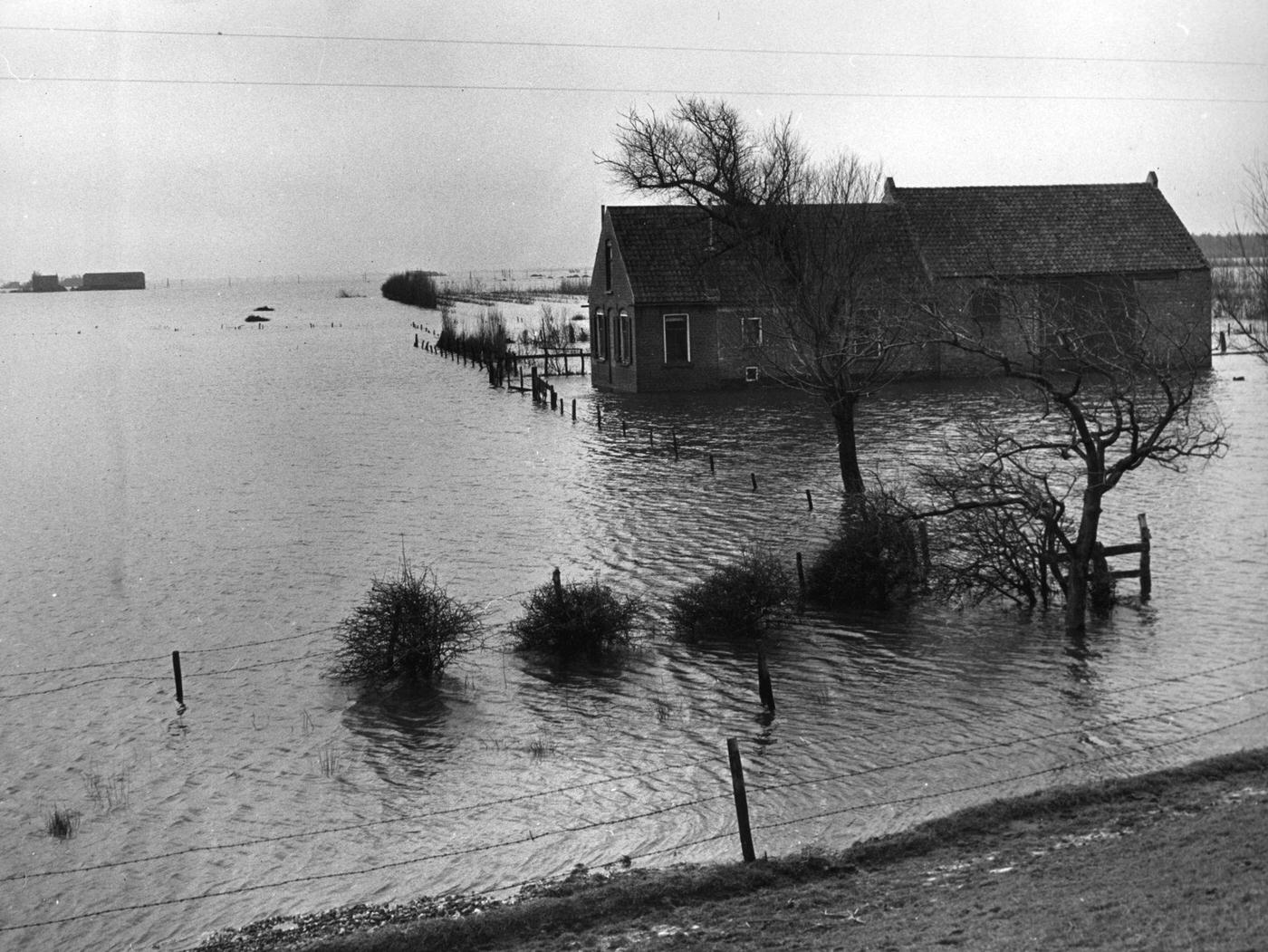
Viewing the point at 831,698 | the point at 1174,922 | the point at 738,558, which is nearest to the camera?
the point at 1174,922

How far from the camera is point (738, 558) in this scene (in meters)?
20.0

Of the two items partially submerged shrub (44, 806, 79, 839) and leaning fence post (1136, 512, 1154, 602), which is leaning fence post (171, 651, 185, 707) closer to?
partially submerged shrub (44, 806, 79, 839)

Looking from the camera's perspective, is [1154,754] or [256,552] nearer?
[1154,754]

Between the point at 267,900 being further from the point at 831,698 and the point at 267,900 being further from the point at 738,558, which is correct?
the point at 738,558

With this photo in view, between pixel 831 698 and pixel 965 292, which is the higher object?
pixel 965 292

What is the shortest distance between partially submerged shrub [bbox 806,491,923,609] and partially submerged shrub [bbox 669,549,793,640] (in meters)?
1.29

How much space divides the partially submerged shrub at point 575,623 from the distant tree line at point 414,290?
117589 millimetres

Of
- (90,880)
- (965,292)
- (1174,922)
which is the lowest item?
(90,880)

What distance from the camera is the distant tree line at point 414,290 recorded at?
141 m

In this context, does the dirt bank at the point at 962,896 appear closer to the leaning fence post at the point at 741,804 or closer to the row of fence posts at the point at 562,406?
the leaning fence post at the point at 741,804

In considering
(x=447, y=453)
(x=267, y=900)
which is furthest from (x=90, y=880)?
(x=447, y=453)

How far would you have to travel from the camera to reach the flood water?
440 inches

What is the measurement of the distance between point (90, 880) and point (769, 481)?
1856 cm

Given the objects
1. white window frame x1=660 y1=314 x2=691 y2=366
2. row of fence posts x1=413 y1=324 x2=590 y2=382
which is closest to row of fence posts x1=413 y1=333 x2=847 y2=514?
row of fence posts x1=413 y1=324 x2=590 y2=382
